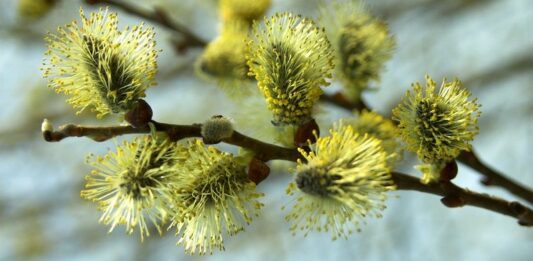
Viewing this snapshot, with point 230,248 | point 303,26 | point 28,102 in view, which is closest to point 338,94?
point 303,26

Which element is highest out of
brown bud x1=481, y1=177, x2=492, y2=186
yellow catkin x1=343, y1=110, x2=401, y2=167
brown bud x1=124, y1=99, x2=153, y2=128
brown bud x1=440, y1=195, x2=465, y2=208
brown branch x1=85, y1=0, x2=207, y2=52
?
brown branch x1=85, y1=0, x2=207, y2=52

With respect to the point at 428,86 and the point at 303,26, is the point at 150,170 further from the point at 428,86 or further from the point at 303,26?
the point at 428,86

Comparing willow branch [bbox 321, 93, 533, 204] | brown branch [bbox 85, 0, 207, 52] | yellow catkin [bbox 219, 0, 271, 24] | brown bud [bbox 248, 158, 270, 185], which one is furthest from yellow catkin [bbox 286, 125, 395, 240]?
brown branch [bbox 85, 0, 207, 52]

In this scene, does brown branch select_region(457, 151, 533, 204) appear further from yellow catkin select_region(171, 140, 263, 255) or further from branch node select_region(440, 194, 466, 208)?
yellow catkin select_region(171, 140, 263, 255)

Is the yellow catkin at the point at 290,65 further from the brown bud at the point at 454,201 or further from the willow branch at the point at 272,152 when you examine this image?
the brown bud at the point at 454,201

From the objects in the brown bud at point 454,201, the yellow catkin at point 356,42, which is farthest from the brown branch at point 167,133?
the yellow catkin at point 356,42

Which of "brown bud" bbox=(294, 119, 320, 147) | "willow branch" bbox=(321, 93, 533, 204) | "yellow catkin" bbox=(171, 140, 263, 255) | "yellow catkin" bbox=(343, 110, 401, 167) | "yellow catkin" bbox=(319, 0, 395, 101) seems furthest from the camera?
"yellow catkin" bbox=(319, 0, 395, 101)
